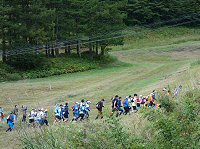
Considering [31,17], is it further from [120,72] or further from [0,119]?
[0,119]

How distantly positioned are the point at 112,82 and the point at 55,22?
16753 mm

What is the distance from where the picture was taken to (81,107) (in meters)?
23.0

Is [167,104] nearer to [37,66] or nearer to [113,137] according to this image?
[113,137]

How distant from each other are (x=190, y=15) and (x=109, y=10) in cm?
3368

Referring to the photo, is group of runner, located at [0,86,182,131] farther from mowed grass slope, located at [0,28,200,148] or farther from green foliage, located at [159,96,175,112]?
green foliage, located at [159,96,175,112]

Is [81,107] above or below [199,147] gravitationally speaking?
below

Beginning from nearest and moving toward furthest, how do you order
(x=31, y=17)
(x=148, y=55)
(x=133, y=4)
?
(x=31, y=17) → (x=148, y=55) → (x=133, y=4)

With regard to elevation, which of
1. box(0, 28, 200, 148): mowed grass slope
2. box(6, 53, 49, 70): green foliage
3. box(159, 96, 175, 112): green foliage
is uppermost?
box(159, 96, 175, 112): green foliage

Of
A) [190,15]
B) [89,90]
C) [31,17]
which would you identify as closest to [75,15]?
[31,17]

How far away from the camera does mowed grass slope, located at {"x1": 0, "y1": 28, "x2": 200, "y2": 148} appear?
3130 centimetres

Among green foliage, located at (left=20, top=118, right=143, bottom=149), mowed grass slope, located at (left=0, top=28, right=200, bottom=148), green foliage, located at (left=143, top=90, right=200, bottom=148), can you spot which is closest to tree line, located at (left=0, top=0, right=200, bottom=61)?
mowed grass slope, located at (left=0, top=28, right=200, bottom=148)

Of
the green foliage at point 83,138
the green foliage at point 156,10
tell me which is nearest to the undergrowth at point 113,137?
the green foliage at point 83,138

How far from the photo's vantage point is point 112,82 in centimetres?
3831

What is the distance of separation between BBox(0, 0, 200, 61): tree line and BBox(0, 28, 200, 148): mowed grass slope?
567 cm
